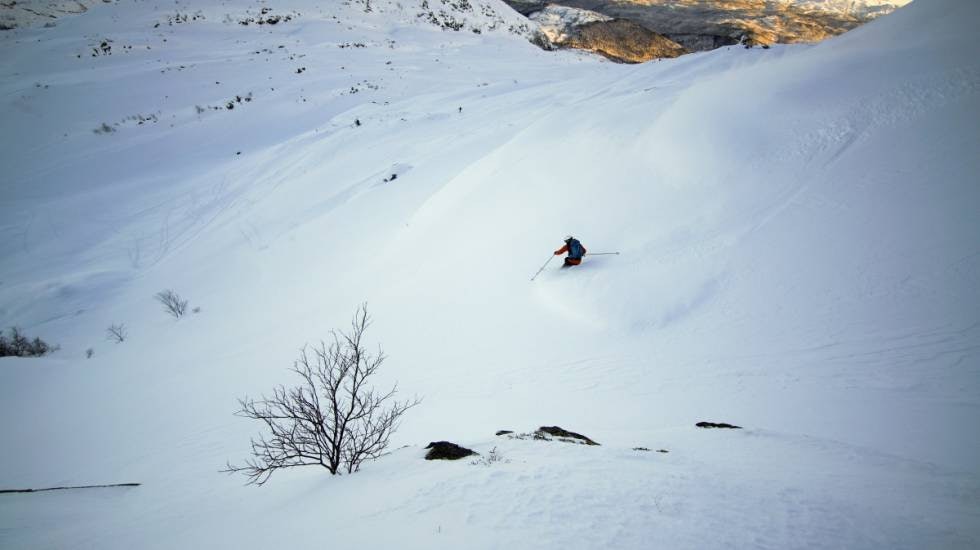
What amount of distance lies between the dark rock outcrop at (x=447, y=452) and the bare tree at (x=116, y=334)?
42.7ft

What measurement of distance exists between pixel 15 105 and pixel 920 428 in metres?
35.7

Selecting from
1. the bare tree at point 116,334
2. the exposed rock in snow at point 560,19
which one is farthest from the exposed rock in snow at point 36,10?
the exposed rock in snow at point 560,19

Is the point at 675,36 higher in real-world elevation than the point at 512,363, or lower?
higher

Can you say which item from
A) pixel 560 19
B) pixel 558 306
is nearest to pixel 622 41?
pixel 560 19

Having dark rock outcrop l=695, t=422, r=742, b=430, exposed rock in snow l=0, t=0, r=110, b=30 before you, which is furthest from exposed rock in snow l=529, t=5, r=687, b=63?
dark rock outcrop l=695, t=422, r=742, b=430

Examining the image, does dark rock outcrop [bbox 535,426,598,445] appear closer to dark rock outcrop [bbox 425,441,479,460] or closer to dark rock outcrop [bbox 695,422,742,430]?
dark rock outcrop [bbox 425,441,479,460]

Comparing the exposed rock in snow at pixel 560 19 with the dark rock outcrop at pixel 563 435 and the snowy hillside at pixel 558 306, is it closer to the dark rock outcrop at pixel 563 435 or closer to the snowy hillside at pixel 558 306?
A: the snowy hillside at pixel 558 306

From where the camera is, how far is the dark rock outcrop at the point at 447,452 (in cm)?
449

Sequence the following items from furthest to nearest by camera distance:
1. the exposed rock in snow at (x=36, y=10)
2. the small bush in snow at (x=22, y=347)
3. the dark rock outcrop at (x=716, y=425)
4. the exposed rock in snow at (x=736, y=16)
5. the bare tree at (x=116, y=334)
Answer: the exposed rock in snow at (x=736, y=16) < the exposed rock in snow at (x=36, y=10) < the bare tree at (x=116, y=334) < the small bush in snow at (x=22, y=347) < the dark rock outcrop at (x=716, y=425)

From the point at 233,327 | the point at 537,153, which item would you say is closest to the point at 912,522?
the point at 537,153

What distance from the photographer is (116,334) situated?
12789 mm

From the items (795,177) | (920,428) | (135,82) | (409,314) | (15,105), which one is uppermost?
(135,82)

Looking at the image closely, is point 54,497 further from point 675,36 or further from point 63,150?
point 675,36

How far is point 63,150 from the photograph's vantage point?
2077cm
